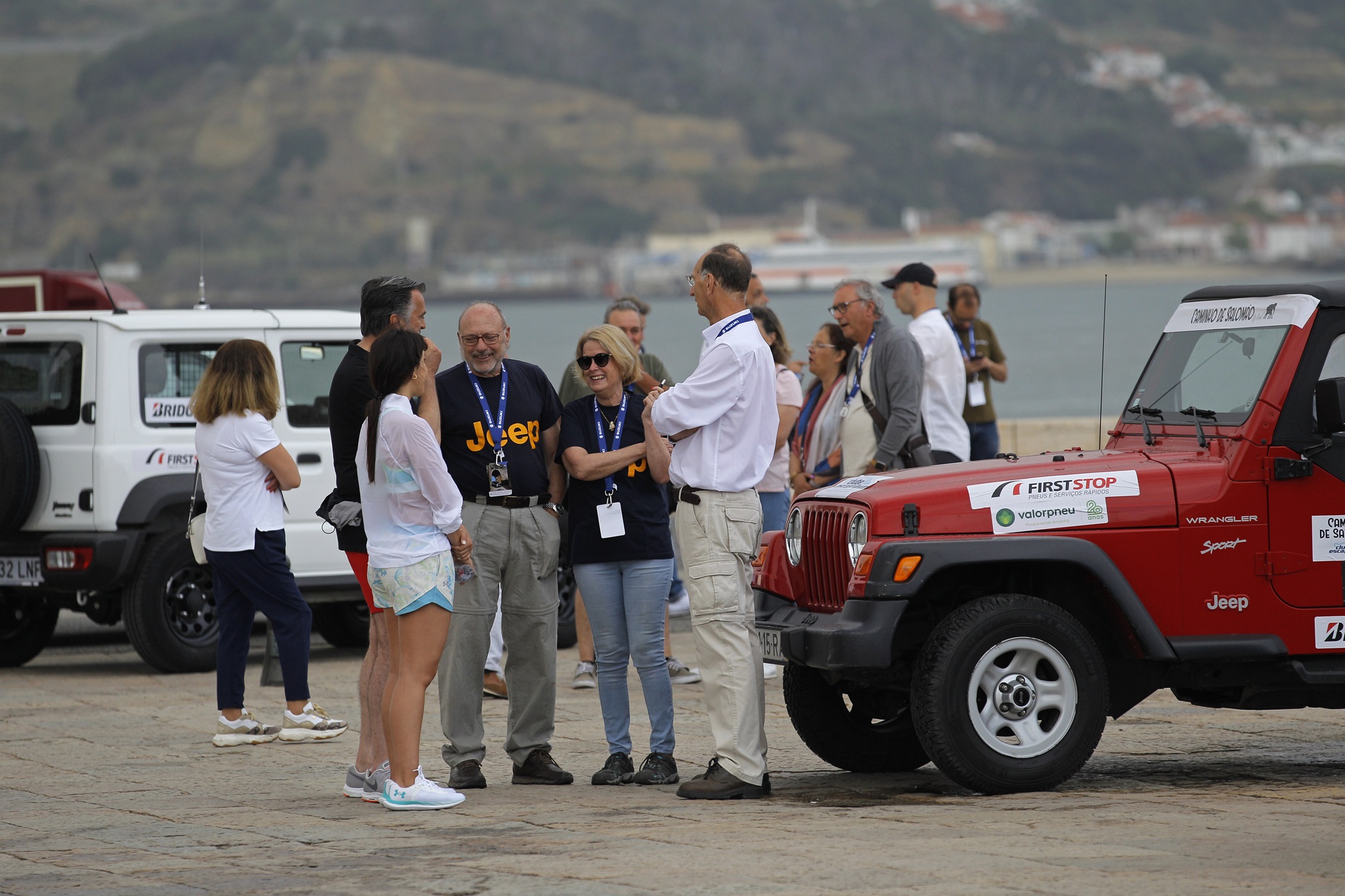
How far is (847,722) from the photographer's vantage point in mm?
7535

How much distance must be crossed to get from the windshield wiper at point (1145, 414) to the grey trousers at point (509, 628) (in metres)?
2.40

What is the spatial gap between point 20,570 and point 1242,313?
7.04 meters

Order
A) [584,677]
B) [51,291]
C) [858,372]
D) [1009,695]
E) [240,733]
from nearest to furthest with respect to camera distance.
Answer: [1009,695] < [240,733] < [858,372] < [584,677] < [51,291]

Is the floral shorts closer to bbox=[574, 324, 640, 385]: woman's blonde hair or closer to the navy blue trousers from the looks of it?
→ bbox=[574, 324, 640, 385]: woman's blonde hair

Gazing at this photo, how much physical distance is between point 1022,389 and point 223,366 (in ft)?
175

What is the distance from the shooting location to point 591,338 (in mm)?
7246

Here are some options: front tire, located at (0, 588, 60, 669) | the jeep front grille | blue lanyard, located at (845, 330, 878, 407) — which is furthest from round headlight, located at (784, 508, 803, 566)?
front tire, located at (0, 588, 60, 669)

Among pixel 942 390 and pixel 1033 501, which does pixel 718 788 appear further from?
pixel 942 390

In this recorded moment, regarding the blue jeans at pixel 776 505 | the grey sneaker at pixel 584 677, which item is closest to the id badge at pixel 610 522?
the grey sneaker at pixel 584 677

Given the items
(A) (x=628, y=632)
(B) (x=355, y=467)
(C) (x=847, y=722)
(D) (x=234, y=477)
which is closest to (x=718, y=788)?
(A) (x=628, y=632)

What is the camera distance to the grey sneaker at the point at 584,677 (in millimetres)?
10125

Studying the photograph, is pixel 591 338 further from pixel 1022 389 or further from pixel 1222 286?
pixel 1022 389

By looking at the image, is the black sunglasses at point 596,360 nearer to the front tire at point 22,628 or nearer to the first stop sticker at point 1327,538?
the first stop sticker at point 1327,538

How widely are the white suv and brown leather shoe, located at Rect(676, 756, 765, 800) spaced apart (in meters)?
4.38
